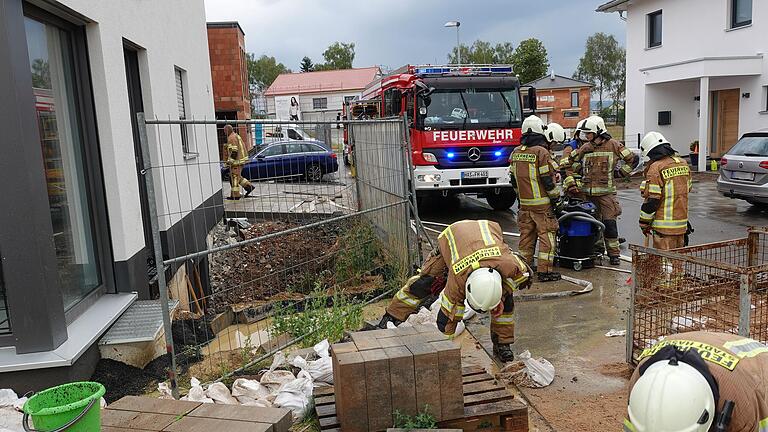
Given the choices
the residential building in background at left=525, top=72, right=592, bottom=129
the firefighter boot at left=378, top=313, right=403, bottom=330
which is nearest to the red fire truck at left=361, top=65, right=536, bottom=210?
the firefighter boot at left=378, top=313, right=403, bottom=330

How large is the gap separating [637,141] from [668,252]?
19671 mm

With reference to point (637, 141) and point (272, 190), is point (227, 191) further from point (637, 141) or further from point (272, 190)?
point (637, 141)

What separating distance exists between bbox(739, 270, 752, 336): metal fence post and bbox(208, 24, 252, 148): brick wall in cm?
2305

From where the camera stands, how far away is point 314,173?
6711 millimetres

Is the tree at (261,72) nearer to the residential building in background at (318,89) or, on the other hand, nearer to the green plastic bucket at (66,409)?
the residential building in background at (318,89)

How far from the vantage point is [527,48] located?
180 ft

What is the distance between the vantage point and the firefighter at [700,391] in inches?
79.4

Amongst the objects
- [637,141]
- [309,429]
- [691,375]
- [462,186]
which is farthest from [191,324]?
[637,141]

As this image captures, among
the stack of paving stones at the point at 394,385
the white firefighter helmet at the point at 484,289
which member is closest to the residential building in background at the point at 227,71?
the white firefighter helmet at the point at 484,289

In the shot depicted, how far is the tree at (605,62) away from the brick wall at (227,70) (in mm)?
42882

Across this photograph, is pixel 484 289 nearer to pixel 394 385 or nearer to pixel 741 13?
pixel 394 385

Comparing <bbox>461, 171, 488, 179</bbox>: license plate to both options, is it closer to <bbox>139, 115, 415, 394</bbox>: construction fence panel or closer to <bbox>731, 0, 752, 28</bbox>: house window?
<bbox>139, 115, 415, 394</bbox>: construction fence panel

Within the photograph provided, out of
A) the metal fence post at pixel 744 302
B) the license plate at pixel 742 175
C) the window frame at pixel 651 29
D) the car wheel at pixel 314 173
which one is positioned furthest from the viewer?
the window frame at pixel 651 29

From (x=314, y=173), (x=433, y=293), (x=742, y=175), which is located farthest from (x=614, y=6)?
(x=433, y=293)
